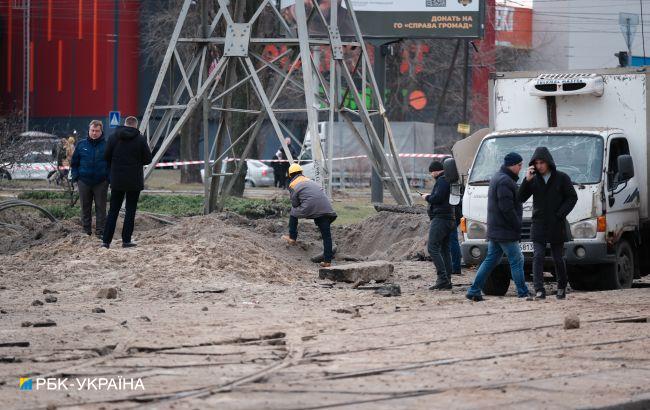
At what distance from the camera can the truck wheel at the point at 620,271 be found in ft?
53.5

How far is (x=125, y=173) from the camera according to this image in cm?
1800

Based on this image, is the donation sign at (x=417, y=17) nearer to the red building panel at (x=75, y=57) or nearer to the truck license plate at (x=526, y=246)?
→ the truck license plate at (x=526, y=246)

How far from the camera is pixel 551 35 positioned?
233 feet

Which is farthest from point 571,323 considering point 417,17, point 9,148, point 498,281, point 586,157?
point 417,17

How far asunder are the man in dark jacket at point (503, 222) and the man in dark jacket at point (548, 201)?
18 centimetres

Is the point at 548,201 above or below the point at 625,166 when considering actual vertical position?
below

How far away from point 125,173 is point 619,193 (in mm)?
6811

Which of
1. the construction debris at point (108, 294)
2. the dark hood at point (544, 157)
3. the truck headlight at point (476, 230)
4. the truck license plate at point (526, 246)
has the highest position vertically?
the dark hood at point (544, 157)

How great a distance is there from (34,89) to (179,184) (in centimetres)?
2294

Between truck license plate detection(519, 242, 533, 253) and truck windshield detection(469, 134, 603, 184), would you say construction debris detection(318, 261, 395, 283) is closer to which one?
truck windshield detection(469, 134, 603, 184)

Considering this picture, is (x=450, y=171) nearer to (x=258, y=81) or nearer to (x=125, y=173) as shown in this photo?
(x=125, y=173)

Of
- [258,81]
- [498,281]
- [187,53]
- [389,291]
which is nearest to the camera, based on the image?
[389,291]

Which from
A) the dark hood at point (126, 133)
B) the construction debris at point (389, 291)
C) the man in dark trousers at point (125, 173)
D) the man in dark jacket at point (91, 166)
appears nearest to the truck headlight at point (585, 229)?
the construction debris at point (389, 291)

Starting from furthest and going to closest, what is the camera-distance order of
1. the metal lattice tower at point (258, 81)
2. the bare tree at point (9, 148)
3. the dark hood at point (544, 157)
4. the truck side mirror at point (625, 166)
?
the bare tree at point (9, 148)
the metal lattice tower at point (258, 81)
the truck side mirror at point (625, 166)
the dark hood at point (544, 157)
